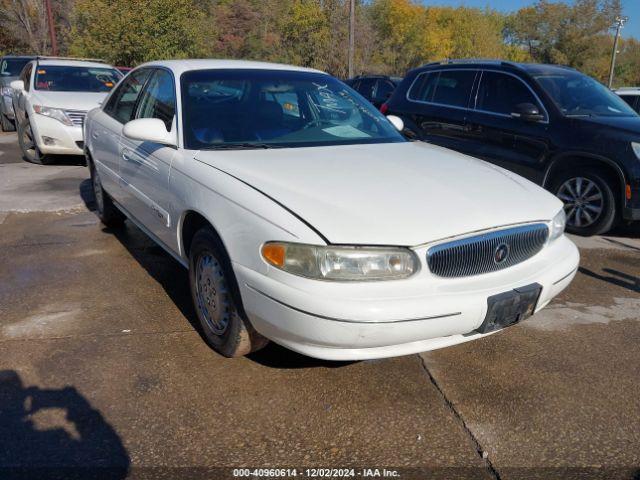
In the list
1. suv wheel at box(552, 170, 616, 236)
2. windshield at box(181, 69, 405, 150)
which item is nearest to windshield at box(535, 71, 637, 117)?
suv wheel at box(552, 170, 616, 236)

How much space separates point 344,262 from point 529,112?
170 inches

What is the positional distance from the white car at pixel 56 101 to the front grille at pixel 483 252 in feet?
24.5

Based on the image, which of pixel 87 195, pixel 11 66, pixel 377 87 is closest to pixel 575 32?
pixel 377 87

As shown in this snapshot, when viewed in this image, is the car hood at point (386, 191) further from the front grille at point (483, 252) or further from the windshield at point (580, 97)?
the windshield at point (580, 97)

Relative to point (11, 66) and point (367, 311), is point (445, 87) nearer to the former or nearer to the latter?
point (367, 311)

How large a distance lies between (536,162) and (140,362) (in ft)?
15.2

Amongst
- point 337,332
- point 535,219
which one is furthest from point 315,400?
point 535,219

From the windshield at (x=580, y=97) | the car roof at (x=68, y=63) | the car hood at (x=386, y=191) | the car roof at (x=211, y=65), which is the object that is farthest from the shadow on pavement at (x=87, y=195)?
the windshield at (x=580, y=97)

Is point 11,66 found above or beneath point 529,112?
above

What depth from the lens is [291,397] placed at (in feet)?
9.36

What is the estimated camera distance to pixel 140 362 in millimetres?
3152

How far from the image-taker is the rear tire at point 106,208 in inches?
215

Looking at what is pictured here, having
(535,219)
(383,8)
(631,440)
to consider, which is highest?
(383,8)

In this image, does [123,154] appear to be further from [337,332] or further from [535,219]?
[535,219]
